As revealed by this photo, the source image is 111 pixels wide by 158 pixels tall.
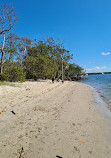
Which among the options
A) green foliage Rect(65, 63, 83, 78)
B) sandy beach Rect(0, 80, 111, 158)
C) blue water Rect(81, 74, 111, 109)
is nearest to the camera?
sandy beach Rect(0, 80, 111, 158)

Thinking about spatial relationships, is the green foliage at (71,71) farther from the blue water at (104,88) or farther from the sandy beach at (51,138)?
the sandy beach at (51,138)

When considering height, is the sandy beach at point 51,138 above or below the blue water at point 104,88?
above

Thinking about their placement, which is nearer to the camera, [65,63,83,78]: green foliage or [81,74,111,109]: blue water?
[81,74,111,109]: blue water

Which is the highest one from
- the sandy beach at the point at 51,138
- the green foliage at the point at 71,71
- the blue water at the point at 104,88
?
the green foliage at the point at 71,71

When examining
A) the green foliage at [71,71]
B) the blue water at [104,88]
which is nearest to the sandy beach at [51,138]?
the blue water at [104,88]

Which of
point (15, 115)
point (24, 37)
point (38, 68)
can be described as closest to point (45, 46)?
point (24, 37)

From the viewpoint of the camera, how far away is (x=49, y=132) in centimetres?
297

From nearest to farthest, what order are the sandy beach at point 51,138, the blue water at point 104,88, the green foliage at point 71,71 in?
1. the sandy beach at point 51,138
2. the blue water at point 104,88
3. the green foliage at point 71,71

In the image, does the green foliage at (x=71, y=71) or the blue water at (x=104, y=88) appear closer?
the blue water at (x=104, y=88)

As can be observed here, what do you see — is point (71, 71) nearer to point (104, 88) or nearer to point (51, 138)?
point (104, 88)

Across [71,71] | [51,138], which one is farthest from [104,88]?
[71,71]

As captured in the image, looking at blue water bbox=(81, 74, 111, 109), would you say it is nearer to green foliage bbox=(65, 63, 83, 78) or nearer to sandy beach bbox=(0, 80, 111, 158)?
sandy beach bbox=(0, 80, 111, 158)

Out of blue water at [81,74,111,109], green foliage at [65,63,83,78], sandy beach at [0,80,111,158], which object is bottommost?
blue water at [81,74,111,109]

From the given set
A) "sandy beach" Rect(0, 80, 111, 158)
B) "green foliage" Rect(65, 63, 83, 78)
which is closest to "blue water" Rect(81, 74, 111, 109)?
"sandy beach" Rect(0, 80, 111, 158)
